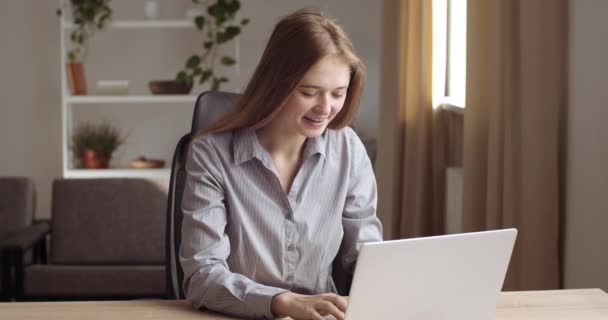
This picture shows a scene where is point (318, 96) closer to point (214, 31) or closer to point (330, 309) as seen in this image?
point (330, 309)

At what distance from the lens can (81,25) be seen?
5.60 metres

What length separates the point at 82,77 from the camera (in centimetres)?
573

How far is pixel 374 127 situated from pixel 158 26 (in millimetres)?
1475

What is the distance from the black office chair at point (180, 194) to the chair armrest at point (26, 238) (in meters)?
1.80

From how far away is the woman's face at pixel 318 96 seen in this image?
181 centimetres

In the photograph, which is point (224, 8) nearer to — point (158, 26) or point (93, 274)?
point (158, 26)

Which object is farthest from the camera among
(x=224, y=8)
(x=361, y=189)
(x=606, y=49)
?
(x=224, y=8)

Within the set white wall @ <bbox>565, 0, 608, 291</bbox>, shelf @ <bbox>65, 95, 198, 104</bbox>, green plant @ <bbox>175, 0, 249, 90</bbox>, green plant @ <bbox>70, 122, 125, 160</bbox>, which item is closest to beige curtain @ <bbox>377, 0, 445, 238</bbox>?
green plant @ <bbox>175, 0, 249, 90</bbox>

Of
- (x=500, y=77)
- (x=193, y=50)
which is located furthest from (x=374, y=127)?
(x=500, y=77)

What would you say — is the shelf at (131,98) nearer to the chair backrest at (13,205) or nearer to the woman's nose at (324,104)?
the chair backrest at (13,205)

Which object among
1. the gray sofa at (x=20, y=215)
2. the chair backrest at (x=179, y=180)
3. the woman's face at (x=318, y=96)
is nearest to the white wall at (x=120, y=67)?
the gray sofa at (x=20, y=215)

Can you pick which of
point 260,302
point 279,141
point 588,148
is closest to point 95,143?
point 588,148

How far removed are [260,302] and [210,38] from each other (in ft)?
13.7

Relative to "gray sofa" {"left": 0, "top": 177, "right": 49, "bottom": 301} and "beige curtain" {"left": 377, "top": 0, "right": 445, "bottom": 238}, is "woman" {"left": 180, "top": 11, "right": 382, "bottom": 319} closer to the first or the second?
"gray sofa" {"left": 0, "top": 177, "right": 49, "bottom": 301}
